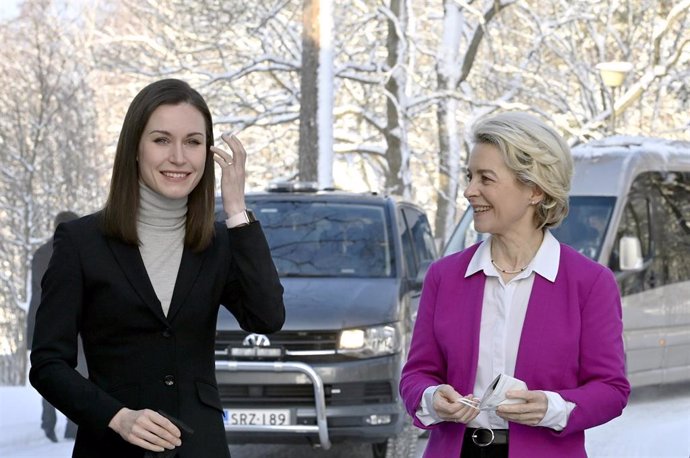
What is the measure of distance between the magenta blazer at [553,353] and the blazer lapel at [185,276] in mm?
624

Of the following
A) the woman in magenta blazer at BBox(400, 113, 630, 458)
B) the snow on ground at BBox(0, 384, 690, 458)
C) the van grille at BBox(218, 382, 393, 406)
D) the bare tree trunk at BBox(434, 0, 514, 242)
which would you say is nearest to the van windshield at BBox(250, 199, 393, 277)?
the van grille at BBox(218, 382, 393, 406)

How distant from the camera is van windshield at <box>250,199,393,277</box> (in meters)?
10.4

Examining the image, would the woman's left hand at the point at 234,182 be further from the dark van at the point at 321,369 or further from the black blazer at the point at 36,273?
the black blazer at the point at 36,273

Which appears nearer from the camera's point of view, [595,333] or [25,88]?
[595,333]

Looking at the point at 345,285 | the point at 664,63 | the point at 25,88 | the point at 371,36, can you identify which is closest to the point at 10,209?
the point at 25,88

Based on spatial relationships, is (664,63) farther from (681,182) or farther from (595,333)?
(595,333)

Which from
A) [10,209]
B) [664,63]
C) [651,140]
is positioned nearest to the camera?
[651,140]

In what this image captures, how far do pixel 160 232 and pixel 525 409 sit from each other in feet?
3.34

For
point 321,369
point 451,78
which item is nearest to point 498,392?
point 321,369

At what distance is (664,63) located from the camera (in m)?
25.3

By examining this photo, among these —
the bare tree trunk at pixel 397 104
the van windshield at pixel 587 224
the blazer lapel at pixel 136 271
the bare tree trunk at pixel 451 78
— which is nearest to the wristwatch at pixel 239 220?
the blazer lapel at pixel 136 271

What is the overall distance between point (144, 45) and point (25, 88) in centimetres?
1087

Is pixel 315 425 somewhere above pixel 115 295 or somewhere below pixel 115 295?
below

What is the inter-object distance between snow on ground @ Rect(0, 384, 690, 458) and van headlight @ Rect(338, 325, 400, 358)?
5.06ft
